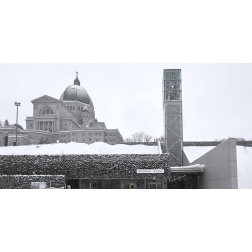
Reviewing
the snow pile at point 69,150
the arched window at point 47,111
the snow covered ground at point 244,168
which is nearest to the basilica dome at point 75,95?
the arched window at point 47,111

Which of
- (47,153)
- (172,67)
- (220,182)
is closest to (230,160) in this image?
(220,182)

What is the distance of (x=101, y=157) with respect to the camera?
27.6 meters

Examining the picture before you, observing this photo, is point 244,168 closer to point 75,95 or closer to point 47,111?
point 47,111

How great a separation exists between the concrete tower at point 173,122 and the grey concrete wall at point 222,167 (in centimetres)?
1151

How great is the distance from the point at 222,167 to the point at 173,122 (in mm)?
18098

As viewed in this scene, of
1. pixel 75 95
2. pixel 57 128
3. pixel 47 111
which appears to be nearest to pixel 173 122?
pixel 57 128

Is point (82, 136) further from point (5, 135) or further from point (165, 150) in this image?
point (165, 150)

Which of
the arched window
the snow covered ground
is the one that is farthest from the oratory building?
the snow covered ground

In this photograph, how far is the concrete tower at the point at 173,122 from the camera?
128 feet

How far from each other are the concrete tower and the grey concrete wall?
453 inches

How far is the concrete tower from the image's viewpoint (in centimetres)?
3906

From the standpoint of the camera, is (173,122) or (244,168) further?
(173,122)

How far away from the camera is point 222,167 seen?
21562 mm

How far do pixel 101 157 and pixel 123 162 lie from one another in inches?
74.5
